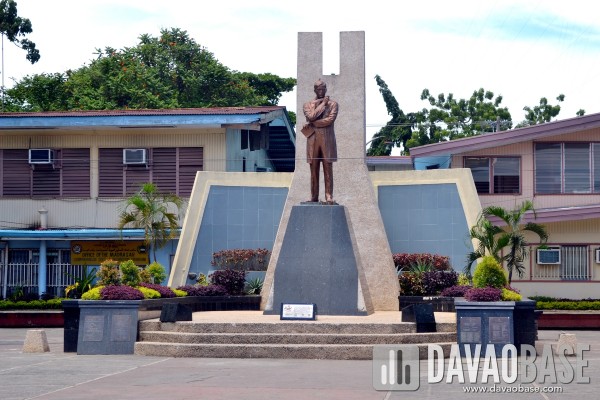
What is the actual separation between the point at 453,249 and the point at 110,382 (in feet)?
52.7

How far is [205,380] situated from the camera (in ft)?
54.4

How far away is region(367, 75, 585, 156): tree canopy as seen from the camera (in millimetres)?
57156

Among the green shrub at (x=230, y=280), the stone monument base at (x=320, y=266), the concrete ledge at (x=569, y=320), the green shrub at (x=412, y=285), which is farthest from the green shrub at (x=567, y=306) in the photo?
the green shrub at (x=230, y=280)

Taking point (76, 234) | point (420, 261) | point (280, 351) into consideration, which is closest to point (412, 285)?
point (420, 261)

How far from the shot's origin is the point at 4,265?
34906 mm

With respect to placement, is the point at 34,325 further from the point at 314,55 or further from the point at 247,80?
the point at 247,80

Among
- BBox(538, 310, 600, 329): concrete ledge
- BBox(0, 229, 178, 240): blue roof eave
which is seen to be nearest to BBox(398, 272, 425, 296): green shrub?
BBox(538, 310, 600, 329): concrete ledge

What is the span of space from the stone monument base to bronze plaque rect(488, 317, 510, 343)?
14.2ft

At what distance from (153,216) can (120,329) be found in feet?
36.3

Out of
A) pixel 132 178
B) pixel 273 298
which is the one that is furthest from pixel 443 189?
pixel 132 178

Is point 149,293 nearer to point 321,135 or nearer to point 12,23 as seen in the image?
point 321,135


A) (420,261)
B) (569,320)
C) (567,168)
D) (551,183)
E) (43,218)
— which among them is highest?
(567,168)

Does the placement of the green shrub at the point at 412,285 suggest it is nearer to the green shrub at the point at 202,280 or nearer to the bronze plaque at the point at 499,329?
the green shrub at the point at 202,280

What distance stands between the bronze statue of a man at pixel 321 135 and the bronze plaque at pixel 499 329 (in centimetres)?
596
